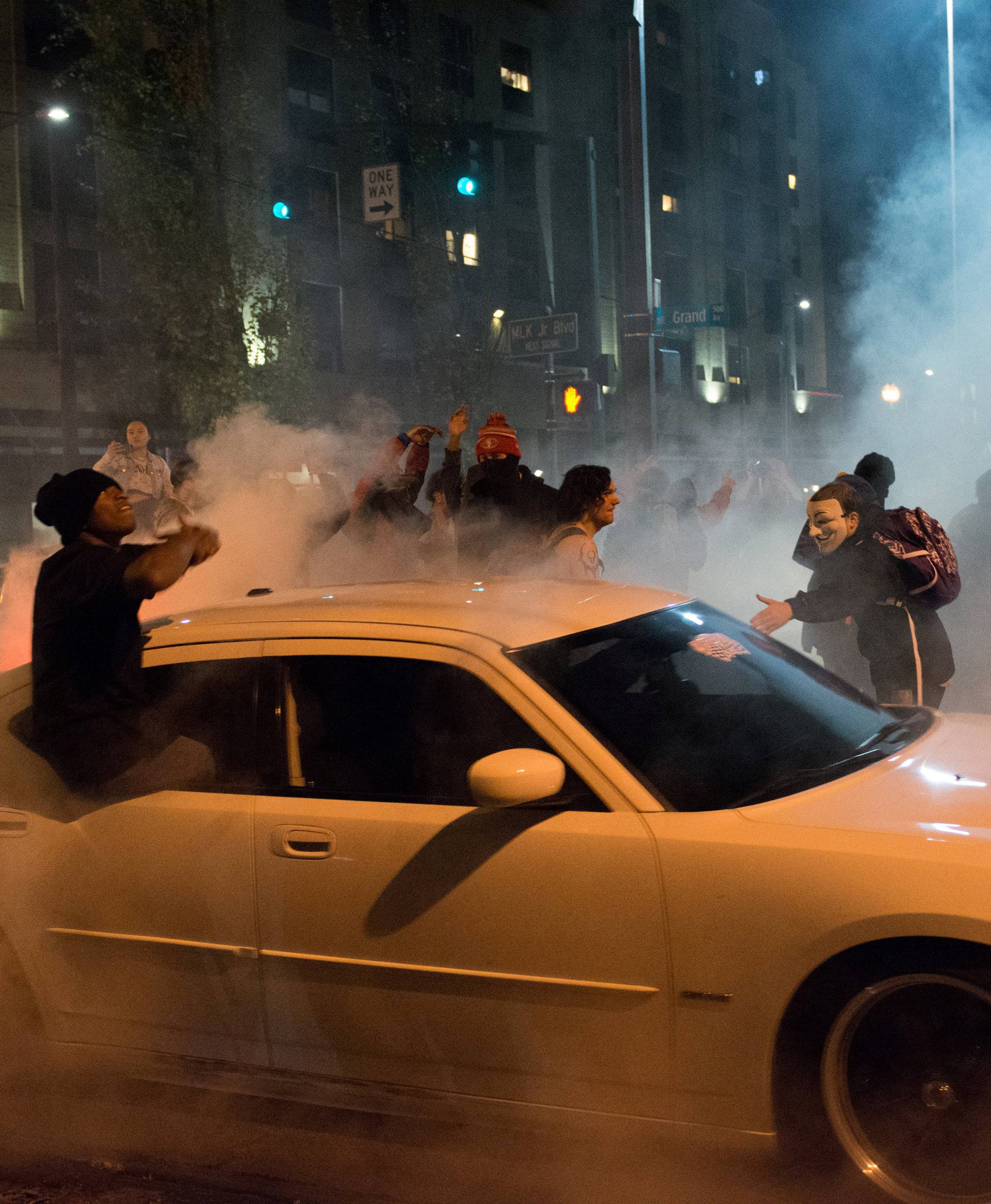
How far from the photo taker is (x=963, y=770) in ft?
9.65

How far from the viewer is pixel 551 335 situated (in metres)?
15.9

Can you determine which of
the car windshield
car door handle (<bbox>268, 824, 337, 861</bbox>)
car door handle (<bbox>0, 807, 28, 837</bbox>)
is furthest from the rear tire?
the car windshield

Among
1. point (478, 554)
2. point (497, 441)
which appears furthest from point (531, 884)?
point (497, 441)

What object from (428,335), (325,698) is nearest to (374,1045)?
(325,698)

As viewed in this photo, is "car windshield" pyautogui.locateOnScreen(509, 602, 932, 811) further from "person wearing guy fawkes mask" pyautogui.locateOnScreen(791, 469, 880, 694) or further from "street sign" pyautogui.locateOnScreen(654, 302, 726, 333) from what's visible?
"street sign" pyautogui.locateOnScreen(654, 302, 726, 333)

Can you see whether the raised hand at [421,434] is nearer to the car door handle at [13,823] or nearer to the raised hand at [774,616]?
the raised hand at [774,616]

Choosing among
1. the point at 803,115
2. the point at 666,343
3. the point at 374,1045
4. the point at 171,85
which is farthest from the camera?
the point at 803,115

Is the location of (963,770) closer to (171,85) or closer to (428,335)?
(171,85)

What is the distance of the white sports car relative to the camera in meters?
2.49

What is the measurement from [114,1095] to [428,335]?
25229mm

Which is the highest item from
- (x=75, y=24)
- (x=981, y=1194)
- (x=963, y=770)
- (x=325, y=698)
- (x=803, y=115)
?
(x=803, y=115)

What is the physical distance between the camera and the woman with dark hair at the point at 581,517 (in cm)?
498

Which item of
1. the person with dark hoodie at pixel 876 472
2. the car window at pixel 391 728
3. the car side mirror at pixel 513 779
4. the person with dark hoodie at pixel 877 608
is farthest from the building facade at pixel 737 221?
the car side mirror at pixel 513 779

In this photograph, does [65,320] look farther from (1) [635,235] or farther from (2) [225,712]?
(2) [225,712]
